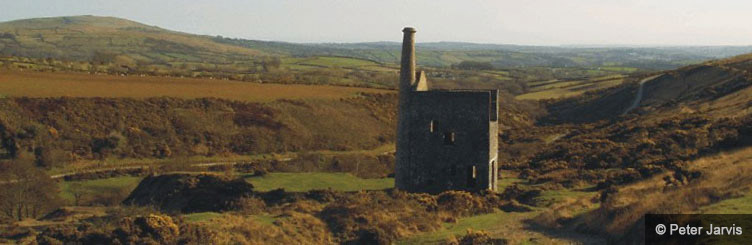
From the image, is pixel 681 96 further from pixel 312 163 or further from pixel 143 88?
pixel 143 88

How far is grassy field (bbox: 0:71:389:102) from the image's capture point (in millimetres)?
59009

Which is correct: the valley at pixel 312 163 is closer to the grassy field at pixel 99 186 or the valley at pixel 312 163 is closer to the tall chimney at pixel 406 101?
the grassy field at pixel 99 186

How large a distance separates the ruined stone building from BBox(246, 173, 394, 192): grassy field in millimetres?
3238

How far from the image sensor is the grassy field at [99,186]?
3857 centimetres

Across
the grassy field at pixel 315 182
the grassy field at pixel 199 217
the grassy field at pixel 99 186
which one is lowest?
the grassy field at pixel 99 186

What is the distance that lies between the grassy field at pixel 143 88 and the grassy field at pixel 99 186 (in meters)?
19.3

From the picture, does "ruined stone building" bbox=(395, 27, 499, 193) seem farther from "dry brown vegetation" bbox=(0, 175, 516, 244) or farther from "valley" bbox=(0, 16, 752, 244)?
"dry brown vegetation" bbox=(0, 175, 516, 244)

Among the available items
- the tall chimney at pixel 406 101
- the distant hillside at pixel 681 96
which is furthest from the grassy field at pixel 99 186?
the distant hillside at pixel 681 96

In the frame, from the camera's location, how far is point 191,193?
1184 inches

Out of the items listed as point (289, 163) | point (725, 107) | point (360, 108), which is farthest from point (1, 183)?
point (725, 107)

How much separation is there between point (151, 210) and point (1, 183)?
16.0m

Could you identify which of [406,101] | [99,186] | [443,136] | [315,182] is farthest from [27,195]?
[443,136]

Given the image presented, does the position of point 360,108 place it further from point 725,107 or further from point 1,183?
point 1,183

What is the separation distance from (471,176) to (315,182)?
8.67 metres
